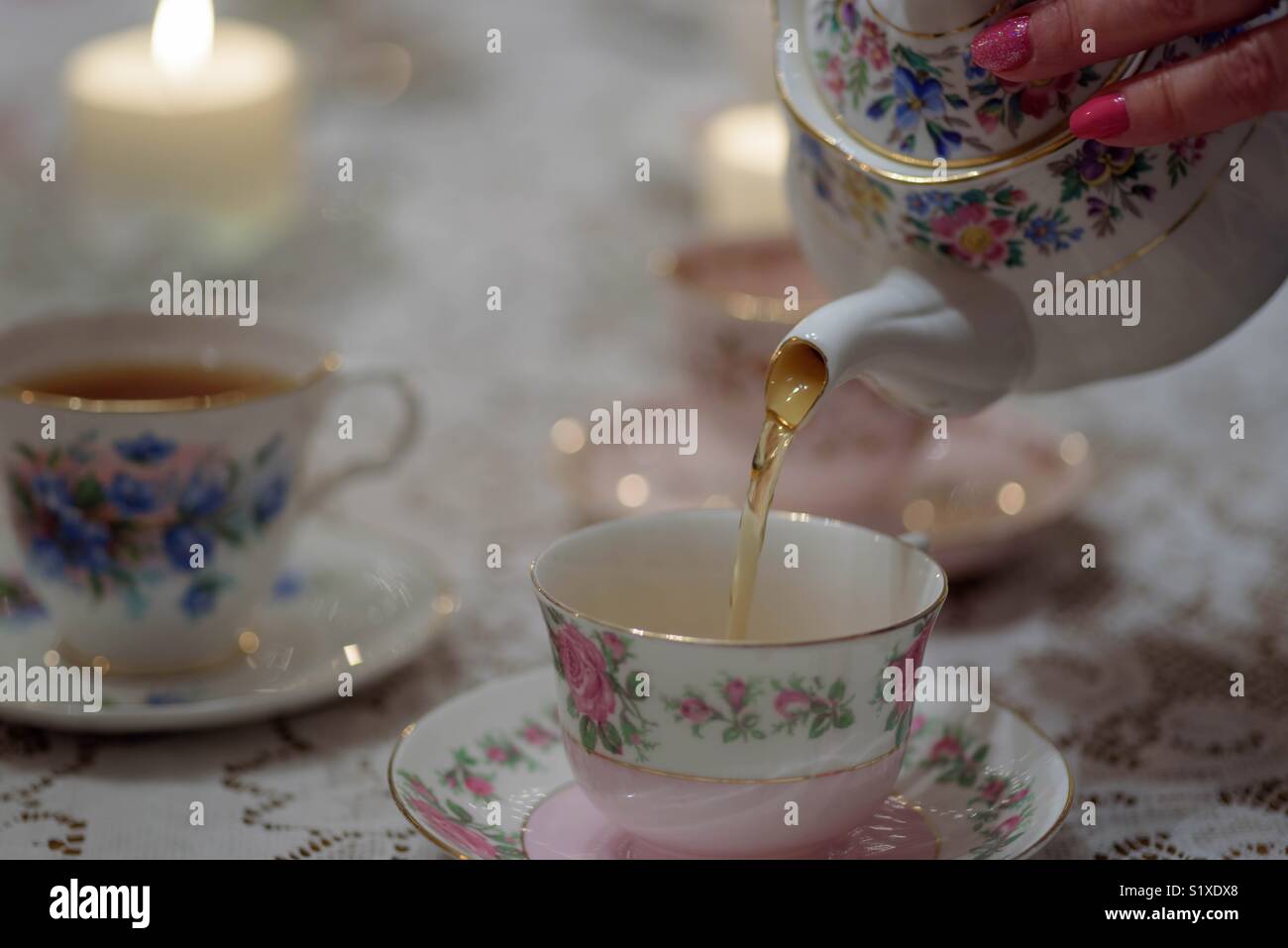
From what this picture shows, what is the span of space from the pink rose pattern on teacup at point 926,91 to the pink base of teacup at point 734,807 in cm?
28

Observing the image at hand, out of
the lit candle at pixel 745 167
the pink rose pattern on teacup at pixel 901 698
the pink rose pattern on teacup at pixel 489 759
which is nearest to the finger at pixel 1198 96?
the pink rose pattern on teacup at pixel 901 698

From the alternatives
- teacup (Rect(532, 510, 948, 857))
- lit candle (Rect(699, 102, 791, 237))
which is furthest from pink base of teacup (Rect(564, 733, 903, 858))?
lit candle (Rect(699, 102, 791, 237))

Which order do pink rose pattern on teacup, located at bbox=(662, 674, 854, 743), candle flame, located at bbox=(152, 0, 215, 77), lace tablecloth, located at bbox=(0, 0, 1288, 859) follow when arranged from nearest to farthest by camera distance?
pink rose pattern on teacup, located at bbox=(662, 674, 854, 743) < lace tablecloth, located at bbox=(0, 0, 1288, 859) < candle flame, located at bbox=(152, 0, 215, 77)

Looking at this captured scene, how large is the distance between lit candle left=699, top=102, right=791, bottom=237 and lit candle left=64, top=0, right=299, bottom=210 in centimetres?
40

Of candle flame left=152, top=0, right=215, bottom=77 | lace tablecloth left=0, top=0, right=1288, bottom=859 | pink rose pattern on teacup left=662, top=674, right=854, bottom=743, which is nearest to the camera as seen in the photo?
pink rose pattern on teacup left=662, top=674, right=854, bottom=743

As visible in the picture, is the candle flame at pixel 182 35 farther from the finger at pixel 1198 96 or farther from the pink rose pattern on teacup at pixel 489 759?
the finger at pixel 1198 96

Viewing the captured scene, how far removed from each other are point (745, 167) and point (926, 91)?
0.72m

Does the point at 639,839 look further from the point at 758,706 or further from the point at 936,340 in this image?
the point at 936,340

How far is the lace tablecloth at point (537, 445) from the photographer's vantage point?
766mm

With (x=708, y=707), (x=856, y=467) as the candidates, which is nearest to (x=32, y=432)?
(x=708, y=707)

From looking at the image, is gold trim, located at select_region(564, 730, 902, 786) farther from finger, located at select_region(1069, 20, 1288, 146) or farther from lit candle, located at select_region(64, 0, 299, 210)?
A: lit candle, located at select_region(64, 0, 299, 210)

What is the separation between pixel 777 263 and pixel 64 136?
1.04m

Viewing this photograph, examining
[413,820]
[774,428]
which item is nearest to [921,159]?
[774,428]

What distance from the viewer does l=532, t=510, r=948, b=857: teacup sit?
632 millimetres
